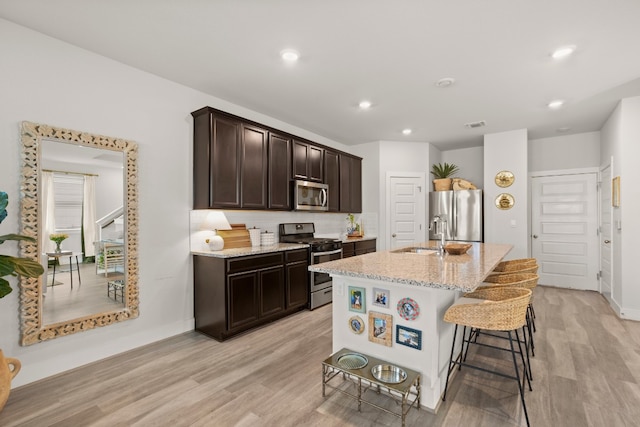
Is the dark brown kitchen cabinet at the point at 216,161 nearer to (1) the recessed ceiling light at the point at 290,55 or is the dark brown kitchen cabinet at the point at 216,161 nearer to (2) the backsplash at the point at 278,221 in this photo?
(2) the backsplash at the point at 278,221

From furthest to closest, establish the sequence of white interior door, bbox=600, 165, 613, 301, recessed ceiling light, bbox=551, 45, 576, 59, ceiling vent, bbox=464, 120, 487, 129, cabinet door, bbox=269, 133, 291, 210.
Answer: ceiling vent, bbox=464, 120, 487, 129, white interior door, bbox=600, 165, 613, 301, cabinet door, bbox=269, 133, 291, 210, recessed ceiling light, bbox=551, 45, 576, 59

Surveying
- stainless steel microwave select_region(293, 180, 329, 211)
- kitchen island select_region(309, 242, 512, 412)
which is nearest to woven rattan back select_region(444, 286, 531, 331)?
kitchen island select_region(309, 242, 512, 412)

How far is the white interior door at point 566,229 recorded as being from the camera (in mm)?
5254

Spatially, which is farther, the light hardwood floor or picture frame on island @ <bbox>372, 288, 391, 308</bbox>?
picture frame on island @ <bbox>372, 288, 391, 308</bbox>

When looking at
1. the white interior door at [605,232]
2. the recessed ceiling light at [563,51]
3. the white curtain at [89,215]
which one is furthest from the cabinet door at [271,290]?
the white interior door at [605,232]

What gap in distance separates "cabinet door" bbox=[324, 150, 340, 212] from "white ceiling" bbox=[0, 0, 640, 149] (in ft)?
3.49

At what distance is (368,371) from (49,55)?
3424 millimetres

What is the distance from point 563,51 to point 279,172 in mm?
3112

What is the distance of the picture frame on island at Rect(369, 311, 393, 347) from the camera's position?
2.14 metres

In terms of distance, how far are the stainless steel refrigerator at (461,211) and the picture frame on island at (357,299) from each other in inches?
135

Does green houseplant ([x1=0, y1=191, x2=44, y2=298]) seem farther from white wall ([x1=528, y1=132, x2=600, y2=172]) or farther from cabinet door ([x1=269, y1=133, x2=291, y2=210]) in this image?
white wall ([x1=528, y1=132, x2=600, y2=172])

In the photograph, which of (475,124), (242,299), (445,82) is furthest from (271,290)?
(475,124)

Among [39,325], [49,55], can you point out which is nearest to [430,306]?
[39,325]

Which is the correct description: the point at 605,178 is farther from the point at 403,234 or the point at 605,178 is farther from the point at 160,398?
the point at 160,398
